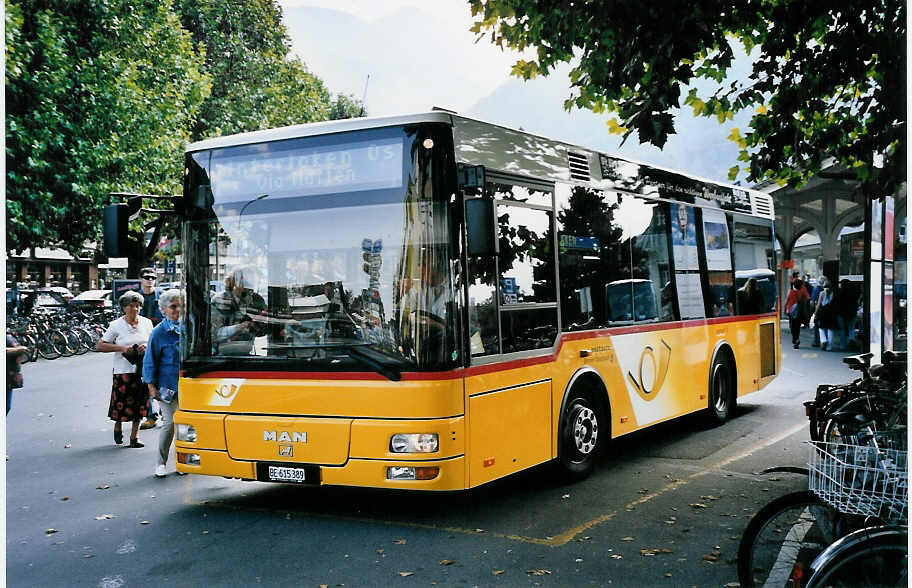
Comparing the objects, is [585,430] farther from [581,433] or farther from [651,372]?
[651,372]

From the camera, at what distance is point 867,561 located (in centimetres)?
382

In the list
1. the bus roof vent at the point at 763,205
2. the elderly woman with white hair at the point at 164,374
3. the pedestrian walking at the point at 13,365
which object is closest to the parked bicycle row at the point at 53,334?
the elderly woman with white hair at the point at 164,374

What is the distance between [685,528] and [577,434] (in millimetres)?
1641

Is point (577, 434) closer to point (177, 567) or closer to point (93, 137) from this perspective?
point (177, 567)

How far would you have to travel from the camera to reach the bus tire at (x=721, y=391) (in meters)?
11.3

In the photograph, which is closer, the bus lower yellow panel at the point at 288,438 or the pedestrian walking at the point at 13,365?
the bus lower yellow panel at the point at 288,438

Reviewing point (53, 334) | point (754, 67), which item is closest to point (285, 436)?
point (754, 67)

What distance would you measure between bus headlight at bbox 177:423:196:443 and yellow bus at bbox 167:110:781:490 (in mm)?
15

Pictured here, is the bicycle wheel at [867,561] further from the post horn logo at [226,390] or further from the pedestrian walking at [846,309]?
the pedestrian walking at [846,309]

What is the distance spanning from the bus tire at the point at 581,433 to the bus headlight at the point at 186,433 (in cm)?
291

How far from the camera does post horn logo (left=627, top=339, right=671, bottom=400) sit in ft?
30.5

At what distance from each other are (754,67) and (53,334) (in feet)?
64.0

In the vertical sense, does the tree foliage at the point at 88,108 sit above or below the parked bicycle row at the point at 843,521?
above

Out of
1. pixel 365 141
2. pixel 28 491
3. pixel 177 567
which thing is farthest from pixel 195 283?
pixel 28 491
